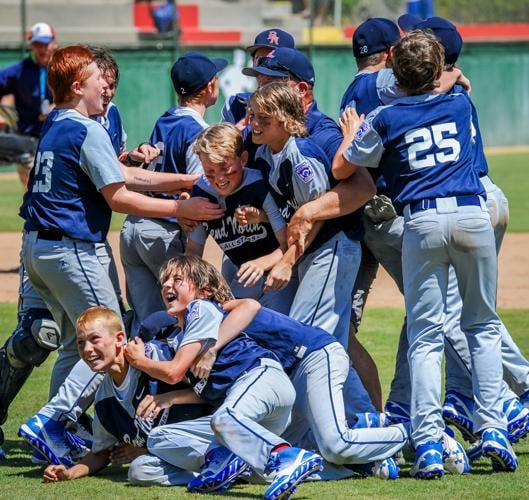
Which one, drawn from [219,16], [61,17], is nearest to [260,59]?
[61,17]

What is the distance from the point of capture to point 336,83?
24734mm

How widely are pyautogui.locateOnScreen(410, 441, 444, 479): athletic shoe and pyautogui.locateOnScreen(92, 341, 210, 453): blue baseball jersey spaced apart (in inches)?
39.5

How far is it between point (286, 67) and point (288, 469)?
2.24m

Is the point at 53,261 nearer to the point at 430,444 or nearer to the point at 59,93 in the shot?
the point at 59,93

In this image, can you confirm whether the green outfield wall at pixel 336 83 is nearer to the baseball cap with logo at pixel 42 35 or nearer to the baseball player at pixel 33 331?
the baseball cap with logo at pixel 42 35

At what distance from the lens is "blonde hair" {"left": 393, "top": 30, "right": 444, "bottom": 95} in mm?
5172

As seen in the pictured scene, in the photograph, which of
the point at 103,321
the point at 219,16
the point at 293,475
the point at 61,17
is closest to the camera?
the point at 293,475

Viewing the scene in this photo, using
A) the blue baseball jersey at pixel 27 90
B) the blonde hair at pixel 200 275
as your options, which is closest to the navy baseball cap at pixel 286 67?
the blonde hair at pixel 200 275

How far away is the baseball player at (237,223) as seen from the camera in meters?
5.53

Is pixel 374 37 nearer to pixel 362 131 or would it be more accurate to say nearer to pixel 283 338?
pixel 362 131

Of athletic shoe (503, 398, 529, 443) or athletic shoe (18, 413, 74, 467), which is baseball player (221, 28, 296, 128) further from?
athletic shoe (503, 398, 529, 443)

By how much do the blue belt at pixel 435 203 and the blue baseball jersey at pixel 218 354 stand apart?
0.95 meters

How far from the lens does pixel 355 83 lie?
6195 millimetres

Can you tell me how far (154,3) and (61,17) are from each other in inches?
94.1
